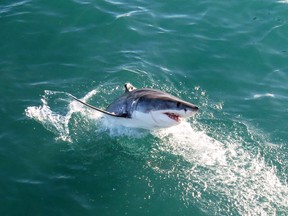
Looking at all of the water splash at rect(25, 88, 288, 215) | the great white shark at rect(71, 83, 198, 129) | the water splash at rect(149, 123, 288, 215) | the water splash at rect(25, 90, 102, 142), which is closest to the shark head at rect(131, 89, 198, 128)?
the great white shark at rect(71, 83, 198, 129)

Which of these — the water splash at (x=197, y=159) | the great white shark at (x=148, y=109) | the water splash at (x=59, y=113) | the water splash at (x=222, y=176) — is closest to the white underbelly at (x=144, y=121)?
the great white shark at (x=148, y=109)

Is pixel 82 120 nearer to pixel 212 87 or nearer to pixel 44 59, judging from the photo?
pixel 44 59

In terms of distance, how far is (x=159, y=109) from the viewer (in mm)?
10297

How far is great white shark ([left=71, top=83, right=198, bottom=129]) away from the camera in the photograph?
32.6ft

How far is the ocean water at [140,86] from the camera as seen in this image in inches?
391

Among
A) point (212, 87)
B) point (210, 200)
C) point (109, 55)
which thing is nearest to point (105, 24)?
point (109, 55)

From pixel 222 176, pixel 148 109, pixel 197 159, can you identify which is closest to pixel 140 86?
pixel 148 109

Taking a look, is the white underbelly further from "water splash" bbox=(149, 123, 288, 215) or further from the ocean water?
"water splash" bbox=(149, 123, 288, 215)

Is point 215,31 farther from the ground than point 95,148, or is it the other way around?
point 215,31

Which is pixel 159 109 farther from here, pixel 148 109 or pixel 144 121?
pixel 144 121

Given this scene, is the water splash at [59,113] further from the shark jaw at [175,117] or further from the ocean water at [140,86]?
the shark jaw at [175,117]

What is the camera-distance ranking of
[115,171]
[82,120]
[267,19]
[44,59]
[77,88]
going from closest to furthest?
1. [115,171]
2. [82,120]
3. [77,88]
4. [44,59]
5. [267,19]

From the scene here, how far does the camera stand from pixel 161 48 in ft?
49.7

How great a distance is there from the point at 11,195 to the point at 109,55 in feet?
20.1
